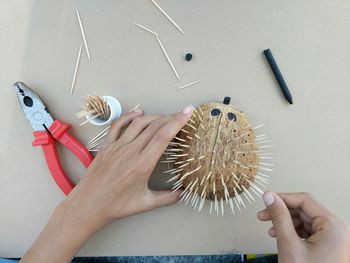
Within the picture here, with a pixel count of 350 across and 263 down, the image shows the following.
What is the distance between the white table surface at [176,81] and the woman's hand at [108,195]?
0.08 metres

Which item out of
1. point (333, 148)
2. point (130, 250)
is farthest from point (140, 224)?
point (333, 148)

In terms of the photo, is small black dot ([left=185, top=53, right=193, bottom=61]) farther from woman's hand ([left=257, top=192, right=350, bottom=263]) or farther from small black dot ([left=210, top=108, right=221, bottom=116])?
woman's hand ([left=257, top=192, right=350, bottom=263])

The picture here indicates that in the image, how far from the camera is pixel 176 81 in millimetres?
979

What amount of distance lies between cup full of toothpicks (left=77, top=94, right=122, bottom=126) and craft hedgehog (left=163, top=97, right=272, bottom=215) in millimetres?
188

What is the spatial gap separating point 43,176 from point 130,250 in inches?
13.2

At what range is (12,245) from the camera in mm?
954

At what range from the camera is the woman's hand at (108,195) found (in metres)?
0.86

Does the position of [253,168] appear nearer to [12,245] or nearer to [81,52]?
Answer: [81,52]

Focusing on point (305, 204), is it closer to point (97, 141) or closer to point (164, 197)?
point (164, 197)

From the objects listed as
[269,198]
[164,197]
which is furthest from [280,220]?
[164,197]

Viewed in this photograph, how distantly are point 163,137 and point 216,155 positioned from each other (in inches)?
5.6

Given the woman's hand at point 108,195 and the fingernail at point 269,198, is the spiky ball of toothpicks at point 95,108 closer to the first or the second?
the woman's hand at point 108,195

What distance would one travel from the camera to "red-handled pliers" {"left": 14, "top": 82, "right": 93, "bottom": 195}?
93 cm

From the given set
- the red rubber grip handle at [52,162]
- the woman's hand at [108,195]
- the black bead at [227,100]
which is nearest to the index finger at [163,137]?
the woman's hand at [108,195]
